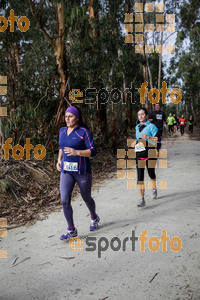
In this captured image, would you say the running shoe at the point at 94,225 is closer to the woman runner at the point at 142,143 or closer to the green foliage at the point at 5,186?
the woman runner at the point at 142,143

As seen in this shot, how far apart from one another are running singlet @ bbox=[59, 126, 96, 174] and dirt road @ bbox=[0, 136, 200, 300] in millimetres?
994

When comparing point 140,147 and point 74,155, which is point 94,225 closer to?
point 74,155

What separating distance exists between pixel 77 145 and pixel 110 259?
4.64 feet

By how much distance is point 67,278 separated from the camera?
2.90m

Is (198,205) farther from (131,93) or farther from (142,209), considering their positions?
(131,93)

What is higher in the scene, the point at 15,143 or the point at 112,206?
the point at 15,143

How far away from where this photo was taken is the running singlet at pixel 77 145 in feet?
11.5

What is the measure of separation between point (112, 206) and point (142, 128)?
1.52 meters

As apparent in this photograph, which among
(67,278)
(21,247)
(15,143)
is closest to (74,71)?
(15,143)

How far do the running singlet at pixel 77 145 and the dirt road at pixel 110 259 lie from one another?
3.26 ft

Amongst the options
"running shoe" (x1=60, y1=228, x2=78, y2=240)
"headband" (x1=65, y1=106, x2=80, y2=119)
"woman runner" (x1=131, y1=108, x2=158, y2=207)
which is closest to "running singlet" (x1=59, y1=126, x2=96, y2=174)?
"headband" (x1=65, y1=106, x2=80, y2=119)

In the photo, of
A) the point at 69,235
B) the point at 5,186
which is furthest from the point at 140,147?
the point at 5,186

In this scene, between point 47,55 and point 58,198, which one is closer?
point 58,198

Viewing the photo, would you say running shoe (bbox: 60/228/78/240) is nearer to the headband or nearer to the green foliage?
the headband
